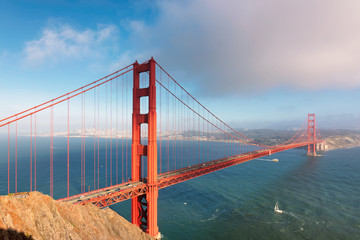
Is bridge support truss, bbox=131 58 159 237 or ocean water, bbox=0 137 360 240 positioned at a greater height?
bridge support truss, bbox=131 58 159 237

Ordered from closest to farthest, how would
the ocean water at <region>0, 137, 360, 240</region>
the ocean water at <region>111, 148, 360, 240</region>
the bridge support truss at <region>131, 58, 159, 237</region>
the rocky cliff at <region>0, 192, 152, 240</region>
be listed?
the rocky cliff at <region>0, 192, 152, 240</region>, the bridge support truss at <region>131, 58, 159, 237</region>, the ocean water at <region>111, 148, 360, 240</region>, the ocean water at <region>0, 137, 360, 240</region>

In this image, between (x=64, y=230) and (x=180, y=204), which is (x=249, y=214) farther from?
(x=64, y=230)

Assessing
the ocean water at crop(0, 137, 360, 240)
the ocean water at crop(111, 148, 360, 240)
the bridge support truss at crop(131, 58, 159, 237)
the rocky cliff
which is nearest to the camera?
the rocky cliff

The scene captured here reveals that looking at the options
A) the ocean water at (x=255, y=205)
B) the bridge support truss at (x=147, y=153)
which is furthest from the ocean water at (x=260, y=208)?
the bridge support truss at (x=147, y=153)

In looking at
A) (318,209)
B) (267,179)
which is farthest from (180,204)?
(267,179)

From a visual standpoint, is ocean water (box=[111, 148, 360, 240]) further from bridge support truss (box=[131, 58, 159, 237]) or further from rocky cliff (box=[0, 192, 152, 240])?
rocky cliff (box=[0, 192, 152, 240])

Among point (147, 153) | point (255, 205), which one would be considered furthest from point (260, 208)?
point (147, 153)

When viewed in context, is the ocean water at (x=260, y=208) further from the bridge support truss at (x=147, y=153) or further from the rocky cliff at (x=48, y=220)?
the rocky cliff at (x=48, y=220)

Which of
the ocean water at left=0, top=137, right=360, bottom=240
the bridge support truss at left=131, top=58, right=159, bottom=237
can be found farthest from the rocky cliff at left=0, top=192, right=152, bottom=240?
the ocean water at left=0, top=137, right=360, bottom=240
